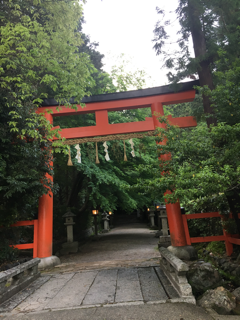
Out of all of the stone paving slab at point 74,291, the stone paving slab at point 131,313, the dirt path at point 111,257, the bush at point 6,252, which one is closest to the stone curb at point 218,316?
the stone paving slab at point 131,313

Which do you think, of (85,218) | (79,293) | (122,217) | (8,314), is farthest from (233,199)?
(122,217)

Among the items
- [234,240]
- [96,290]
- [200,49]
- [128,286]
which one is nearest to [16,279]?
[96,290]

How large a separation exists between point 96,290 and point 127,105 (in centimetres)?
584

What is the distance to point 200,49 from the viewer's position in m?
6.68

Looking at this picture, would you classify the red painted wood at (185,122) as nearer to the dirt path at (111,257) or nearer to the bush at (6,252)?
the dirt path at (111,257)

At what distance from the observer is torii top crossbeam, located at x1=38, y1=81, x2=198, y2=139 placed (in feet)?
24.6

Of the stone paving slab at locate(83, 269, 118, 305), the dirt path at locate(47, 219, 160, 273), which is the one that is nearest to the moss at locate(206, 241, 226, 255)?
the dirt path at locate(47, 219, 160, 273)

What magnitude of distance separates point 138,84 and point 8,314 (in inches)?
649

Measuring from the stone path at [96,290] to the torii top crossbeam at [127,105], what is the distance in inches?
175

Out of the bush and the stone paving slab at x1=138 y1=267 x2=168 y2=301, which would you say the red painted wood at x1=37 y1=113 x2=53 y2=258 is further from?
the stone paving slab at x1=138 y1=267 x2=168 y2=301

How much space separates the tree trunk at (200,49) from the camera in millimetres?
6289

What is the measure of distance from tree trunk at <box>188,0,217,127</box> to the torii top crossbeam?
2.85 feet

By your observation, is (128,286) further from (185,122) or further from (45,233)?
(185,122)

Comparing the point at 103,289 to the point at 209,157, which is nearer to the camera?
the point at 103,289
